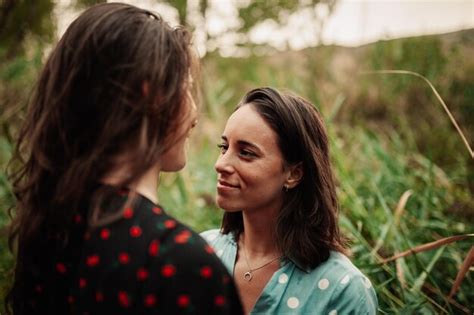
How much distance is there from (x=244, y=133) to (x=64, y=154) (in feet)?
2.95

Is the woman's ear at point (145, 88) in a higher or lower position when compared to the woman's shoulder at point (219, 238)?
higher

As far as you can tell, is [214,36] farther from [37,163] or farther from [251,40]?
[37,163]

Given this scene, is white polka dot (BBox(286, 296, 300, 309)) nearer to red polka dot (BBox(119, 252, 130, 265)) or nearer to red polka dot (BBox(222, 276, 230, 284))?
red polka dot (BBox(222, 276, 230, 284))

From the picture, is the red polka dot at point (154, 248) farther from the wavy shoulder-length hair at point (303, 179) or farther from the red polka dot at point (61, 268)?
the wavy shoulder-length hair at point (303, 179)

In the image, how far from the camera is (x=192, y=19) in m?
10.0

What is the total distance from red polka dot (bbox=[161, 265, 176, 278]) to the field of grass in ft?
4.75

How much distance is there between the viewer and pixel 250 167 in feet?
5.87

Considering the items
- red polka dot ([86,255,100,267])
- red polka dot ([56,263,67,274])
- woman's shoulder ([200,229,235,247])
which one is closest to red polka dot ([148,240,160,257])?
red polka dot ([86,255,100,267])

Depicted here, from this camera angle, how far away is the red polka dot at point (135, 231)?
0.90 meters

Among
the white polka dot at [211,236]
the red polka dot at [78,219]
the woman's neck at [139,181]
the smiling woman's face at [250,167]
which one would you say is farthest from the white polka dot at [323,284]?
the red polka dot at [78,219]

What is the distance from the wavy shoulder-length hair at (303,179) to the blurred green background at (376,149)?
50cm

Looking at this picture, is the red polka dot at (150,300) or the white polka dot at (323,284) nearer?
the red polka dot at (150,300)

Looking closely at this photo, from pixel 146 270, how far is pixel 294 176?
109cm

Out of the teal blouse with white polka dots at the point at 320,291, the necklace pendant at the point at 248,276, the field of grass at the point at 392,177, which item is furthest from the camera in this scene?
the field of grass at the point at 392,177
